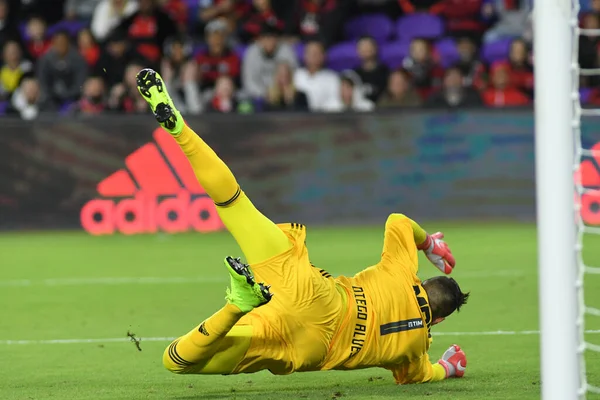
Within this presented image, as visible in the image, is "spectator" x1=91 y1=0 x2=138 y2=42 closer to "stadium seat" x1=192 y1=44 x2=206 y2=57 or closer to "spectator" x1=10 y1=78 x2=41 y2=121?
"stadium seat" x1=192 y1=44 x2=206 y2=57

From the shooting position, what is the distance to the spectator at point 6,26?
16975 millimetres

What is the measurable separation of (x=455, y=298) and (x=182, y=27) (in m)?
12.1

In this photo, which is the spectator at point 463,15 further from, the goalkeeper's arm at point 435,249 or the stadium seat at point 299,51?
the goalkeeper's arm at point 435,249

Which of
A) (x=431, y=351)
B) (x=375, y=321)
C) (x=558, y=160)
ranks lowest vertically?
(x=431, y=351)

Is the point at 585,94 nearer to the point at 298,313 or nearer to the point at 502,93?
the point at 502,93

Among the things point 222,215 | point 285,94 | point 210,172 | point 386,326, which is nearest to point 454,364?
point 386,326

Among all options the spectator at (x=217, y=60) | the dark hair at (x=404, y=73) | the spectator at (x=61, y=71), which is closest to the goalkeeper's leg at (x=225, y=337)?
the dark hair at (x=404, y=73)

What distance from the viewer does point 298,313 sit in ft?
18.4

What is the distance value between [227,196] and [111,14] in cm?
1182

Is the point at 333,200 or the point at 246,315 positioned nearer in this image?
the point at 246,315

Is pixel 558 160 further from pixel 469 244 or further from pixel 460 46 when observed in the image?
pixel 460 46

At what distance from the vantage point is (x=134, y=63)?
15727mm

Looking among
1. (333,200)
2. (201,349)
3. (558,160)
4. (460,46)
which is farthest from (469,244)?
(558,160)

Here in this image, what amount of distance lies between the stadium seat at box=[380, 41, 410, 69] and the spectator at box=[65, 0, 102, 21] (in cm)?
455
